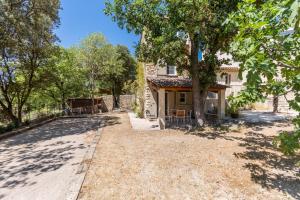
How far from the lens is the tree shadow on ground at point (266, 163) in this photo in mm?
5090

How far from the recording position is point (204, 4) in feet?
31.8

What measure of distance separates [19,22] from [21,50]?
188 centimetres

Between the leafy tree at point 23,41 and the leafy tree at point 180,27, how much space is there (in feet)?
17.8

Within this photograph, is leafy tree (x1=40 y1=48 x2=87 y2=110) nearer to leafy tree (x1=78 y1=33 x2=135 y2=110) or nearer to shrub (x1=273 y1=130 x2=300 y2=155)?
leafy tree (x1=78 y1=33 x2=135 y2=110)

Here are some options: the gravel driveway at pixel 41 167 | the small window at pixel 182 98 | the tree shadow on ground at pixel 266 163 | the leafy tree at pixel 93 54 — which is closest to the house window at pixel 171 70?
the small window at pixel 182 98

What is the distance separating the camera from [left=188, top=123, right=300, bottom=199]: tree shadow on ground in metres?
5.09

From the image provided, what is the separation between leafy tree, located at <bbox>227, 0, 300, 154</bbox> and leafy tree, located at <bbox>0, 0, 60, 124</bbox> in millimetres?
13165

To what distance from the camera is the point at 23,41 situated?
44.6 ft

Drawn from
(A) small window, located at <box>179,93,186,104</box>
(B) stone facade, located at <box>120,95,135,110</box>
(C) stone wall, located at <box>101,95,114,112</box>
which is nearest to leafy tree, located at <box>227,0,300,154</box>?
(A) small window, located at <box>179,93,186,104</box>

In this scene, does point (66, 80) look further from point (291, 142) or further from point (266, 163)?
point (291, 142)

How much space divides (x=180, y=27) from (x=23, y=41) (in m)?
10.8

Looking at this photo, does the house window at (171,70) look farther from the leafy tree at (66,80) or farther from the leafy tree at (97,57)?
the leafy tree at (97,57)

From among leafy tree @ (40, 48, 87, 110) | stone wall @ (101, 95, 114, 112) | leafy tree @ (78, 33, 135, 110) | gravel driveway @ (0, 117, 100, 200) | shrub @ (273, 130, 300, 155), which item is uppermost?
leafy tree @ (78, 33, 135, 110)

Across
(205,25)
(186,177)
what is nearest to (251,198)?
(186,177)
